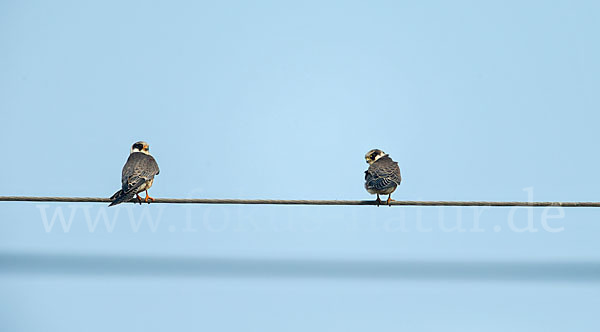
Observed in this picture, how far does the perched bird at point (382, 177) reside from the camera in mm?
14227

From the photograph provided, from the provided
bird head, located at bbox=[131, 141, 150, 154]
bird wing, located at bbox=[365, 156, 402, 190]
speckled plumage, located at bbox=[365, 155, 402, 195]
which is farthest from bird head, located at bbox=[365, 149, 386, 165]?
bird head, located at bbox=[131, 141, 150, 154]

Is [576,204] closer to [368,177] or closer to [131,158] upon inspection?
[368,177]

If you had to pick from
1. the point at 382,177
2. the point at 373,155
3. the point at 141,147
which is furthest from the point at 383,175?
the point at 141,147

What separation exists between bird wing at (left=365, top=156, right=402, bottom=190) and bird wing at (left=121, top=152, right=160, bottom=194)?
3.99 meters

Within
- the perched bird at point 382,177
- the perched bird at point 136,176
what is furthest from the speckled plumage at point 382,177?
the perched bird at point 136,176

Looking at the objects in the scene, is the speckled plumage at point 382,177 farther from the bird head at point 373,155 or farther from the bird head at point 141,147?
the bird head at point 141,147

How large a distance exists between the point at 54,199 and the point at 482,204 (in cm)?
594

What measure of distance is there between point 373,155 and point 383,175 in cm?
147

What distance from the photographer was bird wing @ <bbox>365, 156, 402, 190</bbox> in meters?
14.2

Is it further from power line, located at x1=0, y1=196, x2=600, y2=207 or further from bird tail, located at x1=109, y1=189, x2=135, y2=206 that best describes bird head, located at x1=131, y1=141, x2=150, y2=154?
power line, located at x1=0, y1=196, x2=600, y2=207

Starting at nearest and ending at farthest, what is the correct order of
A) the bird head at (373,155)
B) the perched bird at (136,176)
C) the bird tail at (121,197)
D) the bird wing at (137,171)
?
the bird tail at (121,197), the perched bird at (136,176), the bird wing at (137,171), the bird head at (373,155)

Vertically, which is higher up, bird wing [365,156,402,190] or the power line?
bird wing [365,156,402,190]

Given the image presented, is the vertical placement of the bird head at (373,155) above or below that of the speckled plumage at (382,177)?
above

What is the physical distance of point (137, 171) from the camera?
14.8 metres
